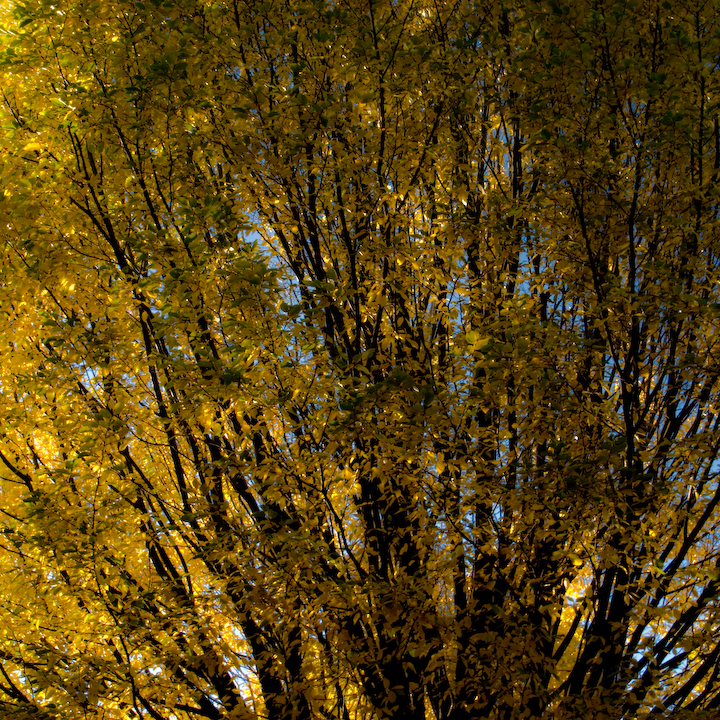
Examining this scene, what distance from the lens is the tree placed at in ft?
12.6

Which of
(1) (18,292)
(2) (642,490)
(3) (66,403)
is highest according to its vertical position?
(1) (18,292)

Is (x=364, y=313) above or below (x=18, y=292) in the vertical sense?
below

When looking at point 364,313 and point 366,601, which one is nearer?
point 366,601

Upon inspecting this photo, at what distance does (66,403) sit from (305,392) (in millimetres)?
2261

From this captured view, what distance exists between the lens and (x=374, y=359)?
4.91m

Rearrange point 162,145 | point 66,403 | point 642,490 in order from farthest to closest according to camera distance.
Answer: point 162,145
point 66,403
point 642,490

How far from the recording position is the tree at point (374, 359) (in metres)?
3.85

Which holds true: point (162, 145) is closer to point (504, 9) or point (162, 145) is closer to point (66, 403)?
point (66, 403)

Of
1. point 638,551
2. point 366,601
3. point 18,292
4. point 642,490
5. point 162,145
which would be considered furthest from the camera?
point 18,292

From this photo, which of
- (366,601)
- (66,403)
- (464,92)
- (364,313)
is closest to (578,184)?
(464,92)

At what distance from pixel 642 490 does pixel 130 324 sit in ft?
15.2

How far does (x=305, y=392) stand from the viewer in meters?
3.98

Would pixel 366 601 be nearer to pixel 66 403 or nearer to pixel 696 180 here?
pixel 66 403

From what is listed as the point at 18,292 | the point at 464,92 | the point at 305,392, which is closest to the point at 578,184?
the point at 464,92
